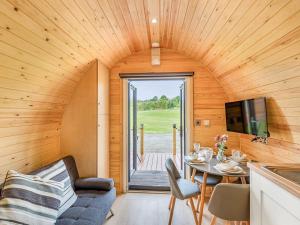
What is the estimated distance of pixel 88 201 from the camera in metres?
2.11

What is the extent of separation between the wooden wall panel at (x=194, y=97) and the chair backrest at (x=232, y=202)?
152 centimetres

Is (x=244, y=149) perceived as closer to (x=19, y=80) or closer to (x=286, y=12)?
(x=286, y=12)

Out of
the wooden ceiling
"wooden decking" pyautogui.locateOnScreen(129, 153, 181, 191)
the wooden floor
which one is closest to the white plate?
the wooden floor

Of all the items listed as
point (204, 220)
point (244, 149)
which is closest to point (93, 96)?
point (204, 220)

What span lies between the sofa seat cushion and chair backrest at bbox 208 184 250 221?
110 centimetres

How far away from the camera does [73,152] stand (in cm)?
277

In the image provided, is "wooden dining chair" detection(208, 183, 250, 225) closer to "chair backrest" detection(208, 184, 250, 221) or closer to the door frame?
"chair backrest" detection(208, 184, 250, 221)

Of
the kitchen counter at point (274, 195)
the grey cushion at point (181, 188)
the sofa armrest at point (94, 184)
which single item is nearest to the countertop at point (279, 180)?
the kitchen counter at point (274, 195)

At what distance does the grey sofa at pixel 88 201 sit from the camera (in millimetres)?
1799

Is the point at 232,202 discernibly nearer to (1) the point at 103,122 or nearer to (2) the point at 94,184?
(2) the point at 94,184

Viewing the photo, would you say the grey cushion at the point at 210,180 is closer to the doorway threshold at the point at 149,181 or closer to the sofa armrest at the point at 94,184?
the doorway threshold at the point at 149,181

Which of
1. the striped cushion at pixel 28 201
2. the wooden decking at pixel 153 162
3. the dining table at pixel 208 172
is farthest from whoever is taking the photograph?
the wooden decking at pixel 153 162

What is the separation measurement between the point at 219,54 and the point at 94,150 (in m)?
2.14

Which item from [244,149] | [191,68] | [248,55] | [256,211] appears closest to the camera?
[256,211]
